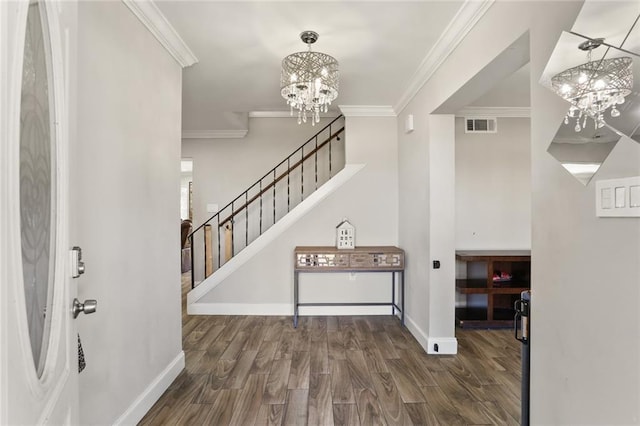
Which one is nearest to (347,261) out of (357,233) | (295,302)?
(357,233)

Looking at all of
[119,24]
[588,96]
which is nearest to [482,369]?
[588,96]

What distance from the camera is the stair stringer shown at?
4105 millimetres

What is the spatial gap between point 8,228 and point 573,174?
5.87ft

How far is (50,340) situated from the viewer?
2.85ft

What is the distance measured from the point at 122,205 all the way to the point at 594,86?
91.9 inches

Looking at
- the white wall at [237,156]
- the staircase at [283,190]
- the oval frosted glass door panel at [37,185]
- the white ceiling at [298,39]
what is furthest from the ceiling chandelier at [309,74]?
the white wall at [237,156]

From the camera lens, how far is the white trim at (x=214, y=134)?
5.34 metres

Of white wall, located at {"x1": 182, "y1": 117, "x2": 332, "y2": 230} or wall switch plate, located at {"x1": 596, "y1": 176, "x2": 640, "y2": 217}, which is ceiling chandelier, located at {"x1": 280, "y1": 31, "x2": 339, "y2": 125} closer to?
wall switch plate, located at {"x1": 596, "y1": 176, "x2": 640, "y2": 217}

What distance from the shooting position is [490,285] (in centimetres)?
363

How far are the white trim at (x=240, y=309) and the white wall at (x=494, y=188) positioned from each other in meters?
2.51

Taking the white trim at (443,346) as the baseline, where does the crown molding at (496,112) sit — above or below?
above

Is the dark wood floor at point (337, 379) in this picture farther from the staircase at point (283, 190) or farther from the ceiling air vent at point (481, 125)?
the ceiling air vent at point (481, 125)

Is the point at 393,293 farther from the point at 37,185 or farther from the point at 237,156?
the point at 37,185

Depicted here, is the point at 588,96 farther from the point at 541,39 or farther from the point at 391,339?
the point at 391,339
